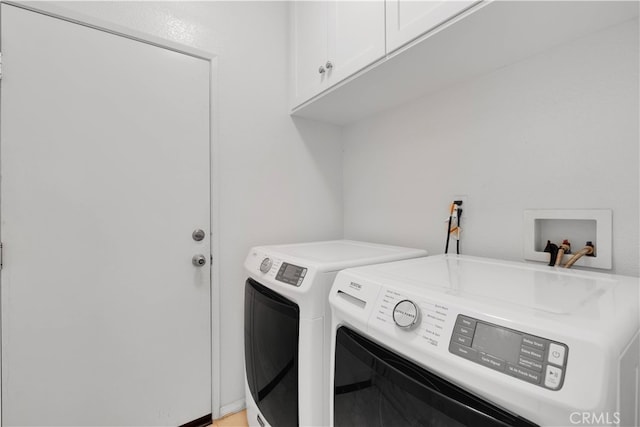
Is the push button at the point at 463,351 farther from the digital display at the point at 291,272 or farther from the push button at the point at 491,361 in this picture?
the digital display at the point at 291,272

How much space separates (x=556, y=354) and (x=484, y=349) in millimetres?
98

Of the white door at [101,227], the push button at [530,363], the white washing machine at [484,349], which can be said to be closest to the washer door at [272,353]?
the white washing machine at [484,349]

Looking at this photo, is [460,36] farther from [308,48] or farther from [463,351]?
[463,351]

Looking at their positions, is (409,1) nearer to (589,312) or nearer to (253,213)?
(589,312)

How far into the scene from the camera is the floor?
146 centimetres

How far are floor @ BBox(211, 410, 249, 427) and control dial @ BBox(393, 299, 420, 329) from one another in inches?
51.1

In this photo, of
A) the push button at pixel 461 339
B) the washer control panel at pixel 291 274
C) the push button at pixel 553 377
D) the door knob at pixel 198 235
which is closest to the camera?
the push button at pixel 553 377

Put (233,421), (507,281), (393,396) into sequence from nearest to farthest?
(393,396), (507,281), (233,421)

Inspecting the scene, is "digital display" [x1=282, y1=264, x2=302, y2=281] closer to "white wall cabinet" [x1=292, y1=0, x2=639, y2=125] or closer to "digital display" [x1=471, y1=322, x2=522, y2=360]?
"digital display" [x1=471, y1=322, x2=522, y2=360]

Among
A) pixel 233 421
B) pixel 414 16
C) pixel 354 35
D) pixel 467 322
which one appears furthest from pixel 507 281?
pixel 233 421

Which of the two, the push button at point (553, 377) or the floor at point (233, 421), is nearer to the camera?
the push button at point (553, 377)

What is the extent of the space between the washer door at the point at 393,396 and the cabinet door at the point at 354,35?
1.05 metres

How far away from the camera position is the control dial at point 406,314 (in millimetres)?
596

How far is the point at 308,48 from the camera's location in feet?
5.10
